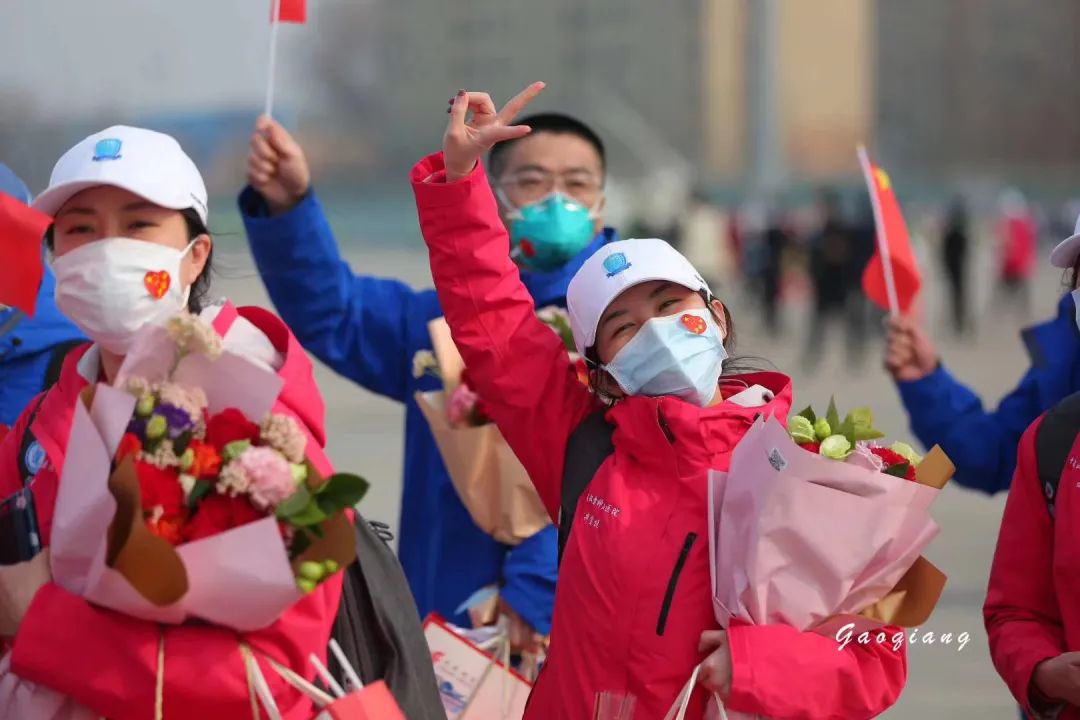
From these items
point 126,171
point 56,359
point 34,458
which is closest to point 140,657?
point 34,458

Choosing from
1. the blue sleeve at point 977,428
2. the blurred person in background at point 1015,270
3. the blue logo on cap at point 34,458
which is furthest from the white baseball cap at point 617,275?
the blurred person in background at point 1015,270

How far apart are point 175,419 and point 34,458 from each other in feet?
1.51

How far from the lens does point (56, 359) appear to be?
429cm

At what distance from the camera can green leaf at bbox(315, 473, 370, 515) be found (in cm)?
286

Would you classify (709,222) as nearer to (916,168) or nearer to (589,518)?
(589,518)

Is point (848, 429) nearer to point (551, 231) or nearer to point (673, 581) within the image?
point (673, 581)

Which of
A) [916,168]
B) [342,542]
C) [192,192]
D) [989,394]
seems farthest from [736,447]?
[916,168]

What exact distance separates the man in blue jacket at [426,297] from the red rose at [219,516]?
5.58ft

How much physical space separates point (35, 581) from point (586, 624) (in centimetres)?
106

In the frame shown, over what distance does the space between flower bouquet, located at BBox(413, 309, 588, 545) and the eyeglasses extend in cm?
51

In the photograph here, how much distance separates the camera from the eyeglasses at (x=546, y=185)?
4.97m

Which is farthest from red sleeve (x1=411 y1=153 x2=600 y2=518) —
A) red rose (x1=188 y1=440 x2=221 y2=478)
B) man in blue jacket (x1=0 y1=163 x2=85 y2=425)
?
man in blue jacket (x1=0 y1=163 x2=85 y2=425)

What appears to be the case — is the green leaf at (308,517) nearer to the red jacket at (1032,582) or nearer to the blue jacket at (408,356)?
the red jacket at (1032,582)

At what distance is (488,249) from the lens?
365 centimetres
